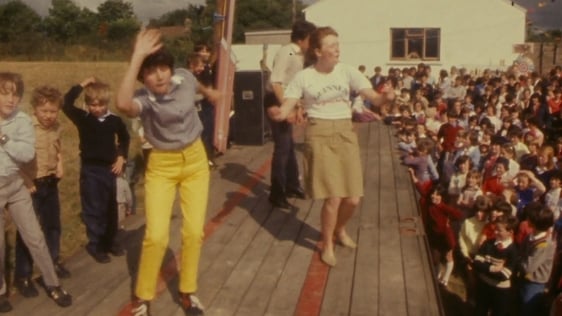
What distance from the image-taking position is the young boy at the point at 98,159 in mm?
5504

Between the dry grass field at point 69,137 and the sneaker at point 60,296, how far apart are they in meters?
1.96

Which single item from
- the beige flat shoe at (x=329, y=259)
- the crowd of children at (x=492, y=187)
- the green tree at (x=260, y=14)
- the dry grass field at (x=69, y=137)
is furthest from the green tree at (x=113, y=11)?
the beige flat shoe at (x=329, y=259)

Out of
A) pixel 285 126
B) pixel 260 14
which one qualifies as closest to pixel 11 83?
pixel 285 126

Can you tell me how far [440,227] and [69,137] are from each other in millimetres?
11163

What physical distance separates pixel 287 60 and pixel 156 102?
227 cm

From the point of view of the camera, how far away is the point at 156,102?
439 centimetres

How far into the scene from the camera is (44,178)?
5.21 metres

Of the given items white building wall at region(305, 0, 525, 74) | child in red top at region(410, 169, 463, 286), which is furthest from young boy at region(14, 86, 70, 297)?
white building wall at region(305, 0, 525, 74)

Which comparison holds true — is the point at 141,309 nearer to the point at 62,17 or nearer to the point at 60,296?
the point at 60,296

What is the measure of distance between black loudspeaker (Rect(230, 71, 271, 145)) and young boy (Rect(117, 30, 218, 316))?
6496 millimetres

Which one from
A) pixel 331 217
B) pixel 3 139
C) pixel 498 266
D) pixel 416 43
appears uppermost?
pixel 416 43

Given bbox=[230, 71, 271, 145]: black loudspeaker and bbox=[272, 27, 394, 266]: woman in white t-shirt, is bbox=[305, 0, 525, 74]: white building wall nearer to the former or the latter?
bbox=[230, 71, 271, 145]: black loudspeaker

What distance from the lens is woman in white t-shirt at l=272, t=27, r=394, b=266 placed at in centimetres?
533

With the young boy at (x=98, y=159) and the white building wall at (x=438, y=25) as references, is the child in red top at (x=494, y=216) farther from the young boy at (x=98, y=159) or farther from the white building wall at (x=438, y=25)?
the white building wall at (x=438, y=25)
